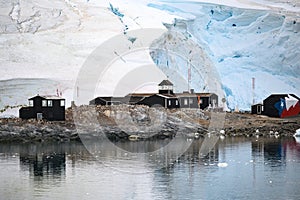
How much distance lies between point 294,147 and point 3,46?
46.9ft

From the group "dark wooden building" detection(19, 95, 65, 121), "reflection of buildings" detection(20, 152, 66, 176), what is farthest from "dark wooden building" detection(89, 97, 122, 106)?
"reflection of buildings" detection(20, 152, 66, 176)

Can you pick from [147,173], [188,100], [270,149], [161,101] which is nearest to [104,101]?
[161,101]

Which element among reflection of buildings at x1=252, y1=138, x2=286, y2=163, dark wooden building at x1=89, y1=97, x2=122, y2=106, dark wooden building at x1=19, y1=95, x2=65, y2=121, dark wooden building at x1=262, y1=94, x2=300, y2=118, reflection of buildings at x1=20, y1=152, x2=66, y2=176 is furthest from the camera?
dark wooden building at x1=262, y1=94, x2=300, y2=118

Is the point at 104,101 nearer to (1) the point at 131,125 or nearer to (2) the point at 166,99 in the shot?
(2) the point at 166,99

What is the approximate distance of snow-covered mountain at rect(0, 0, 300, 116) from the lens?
31547 mm

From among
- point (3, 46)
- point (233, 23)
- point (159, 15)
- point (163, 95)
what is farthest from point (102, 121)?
point (233, 23)

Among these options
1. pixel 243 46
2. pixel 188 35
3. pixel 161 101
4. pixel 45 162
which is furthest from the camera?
pixel 243 46

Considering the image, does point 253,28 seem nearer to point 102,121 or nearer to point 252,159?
point 102,121

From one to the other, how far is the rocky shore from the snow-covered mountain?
13.0 ft

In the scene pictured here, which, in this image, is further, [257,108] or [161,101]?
[257,108]

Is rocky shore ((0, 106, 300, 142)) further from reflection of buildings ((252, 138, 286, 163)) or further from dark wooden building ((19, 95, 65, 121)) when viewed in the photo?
reflection of buildings ((252, 138, 286, 163))

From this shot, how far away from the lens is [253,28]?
35.6m

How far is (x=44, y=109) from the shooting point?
85.0ft

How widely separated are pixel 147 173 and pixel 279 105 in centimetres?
1584
